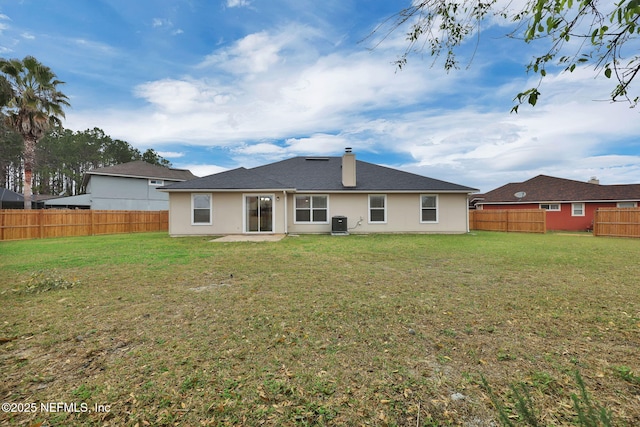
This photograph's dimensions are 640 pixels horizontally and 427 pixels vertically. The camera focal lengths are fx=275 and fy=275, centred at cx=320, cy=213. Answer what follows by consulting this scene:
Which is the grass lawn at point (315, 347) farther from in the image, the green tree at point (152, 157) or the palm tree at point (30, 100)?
the green tree at point (152, 157)

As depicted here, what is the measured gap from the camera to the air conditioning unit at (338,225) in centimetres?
1491

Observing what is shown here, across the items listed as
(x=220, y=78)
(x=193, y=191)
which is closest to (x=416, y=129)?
(x=220, y=78)

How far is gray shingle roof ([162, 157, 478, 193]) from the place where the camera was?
47.3ft

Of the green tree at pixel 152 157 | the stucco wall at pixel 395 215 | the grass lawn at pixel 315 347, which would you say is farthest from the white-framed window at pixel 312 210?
the green tree at pixel 152 157

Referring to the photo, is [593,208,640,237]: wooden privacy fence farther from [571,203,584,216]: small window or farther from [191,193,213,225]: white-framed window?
[191,193,213,225]: white-framed window

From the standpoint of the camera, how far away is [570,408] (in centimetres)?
197

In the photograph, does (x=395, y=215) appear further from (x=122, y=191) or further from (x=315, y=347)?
(x=122, y=191)

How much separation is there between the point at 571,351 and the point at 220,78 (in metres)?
16.0

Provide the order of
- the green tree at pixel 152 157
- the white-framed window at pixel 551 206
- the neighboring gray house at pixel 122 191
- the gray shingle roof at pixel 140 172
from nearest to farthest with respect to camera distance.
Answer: the white-framed window at pixel 551 206 < the neighboring gray house at pixel 122 191 < the gray shingle roof at pixel 140 172 < the green tree at pixel 152 157

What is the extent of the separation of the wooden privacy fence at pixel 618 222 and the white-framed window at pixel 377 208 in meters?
11.5

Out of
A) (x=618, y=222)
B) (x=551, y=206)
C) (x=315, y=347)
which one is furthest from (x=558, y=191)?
(x=315, y=347)

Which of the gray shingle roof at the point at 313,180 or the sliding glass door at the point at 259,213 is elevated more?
the gray shingle roof at the point at 313,180

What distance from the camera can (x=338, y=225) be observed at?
49.0ft

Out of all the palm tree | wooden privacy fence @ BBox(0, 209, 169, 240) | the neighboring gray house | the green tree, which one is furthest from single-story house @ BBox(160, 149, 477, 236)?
the green tree
